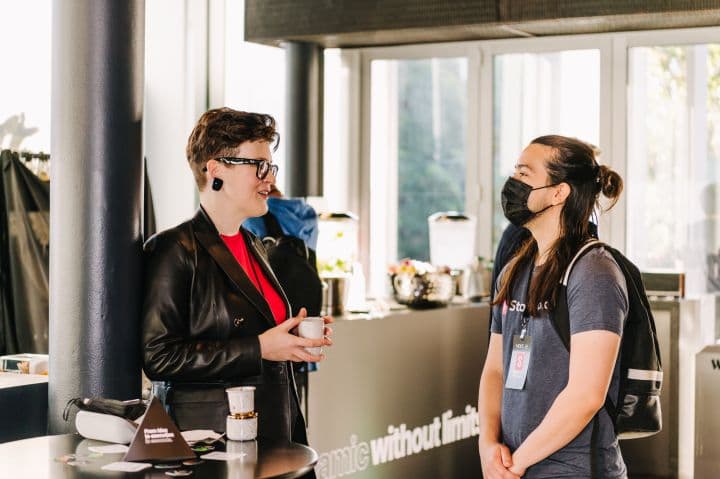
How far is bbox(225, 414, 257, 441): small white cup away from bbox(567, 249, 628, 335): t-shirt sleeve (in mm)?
784

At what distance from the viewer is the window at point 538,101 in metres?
6.74

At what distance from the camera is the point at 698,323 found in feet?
19.8

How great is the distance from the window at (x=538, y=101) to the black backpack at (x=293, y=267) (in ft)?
8.70

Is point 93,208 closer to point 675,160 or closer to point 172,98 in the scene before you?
point 172,98

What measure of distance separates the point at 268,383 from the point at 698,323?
395 cm

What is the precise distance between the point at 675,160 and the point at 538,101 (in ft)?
3.23

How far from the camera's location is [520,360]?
102 inches

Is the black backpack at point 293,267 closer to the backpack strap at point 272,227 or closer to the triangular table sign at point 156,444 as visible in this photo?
the backpack strap at point 272,227

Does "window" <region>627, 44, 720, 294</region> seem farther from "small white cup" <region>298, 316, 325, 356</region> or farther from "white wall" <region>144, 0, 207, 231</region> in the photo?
"small white cup" <region>298, 316, 325, 356</region>

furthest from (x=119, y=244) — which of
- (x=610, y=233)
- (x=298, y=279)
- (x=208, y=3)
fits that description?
(x=610, y=233)

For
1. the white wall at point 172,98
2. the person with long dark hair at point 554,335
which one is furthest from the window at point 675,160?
the person with long dark hair at point 554,335

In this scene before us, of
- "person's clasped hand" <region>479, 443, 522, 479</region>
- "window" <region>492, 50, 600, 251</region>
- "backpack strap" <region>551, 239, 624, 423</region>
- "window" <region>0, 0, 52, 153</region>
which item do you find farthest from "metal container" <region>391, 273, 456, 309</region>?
"backpack strap" <region>551, 239, 624, 423</region>

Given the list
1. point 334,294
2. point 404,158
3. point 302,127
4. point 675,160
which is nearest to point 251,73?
point 302,127

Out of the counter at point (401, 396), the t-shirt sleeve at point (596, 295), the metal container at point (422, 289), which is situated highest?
the t-shirt sleeve at point (596, 295)
